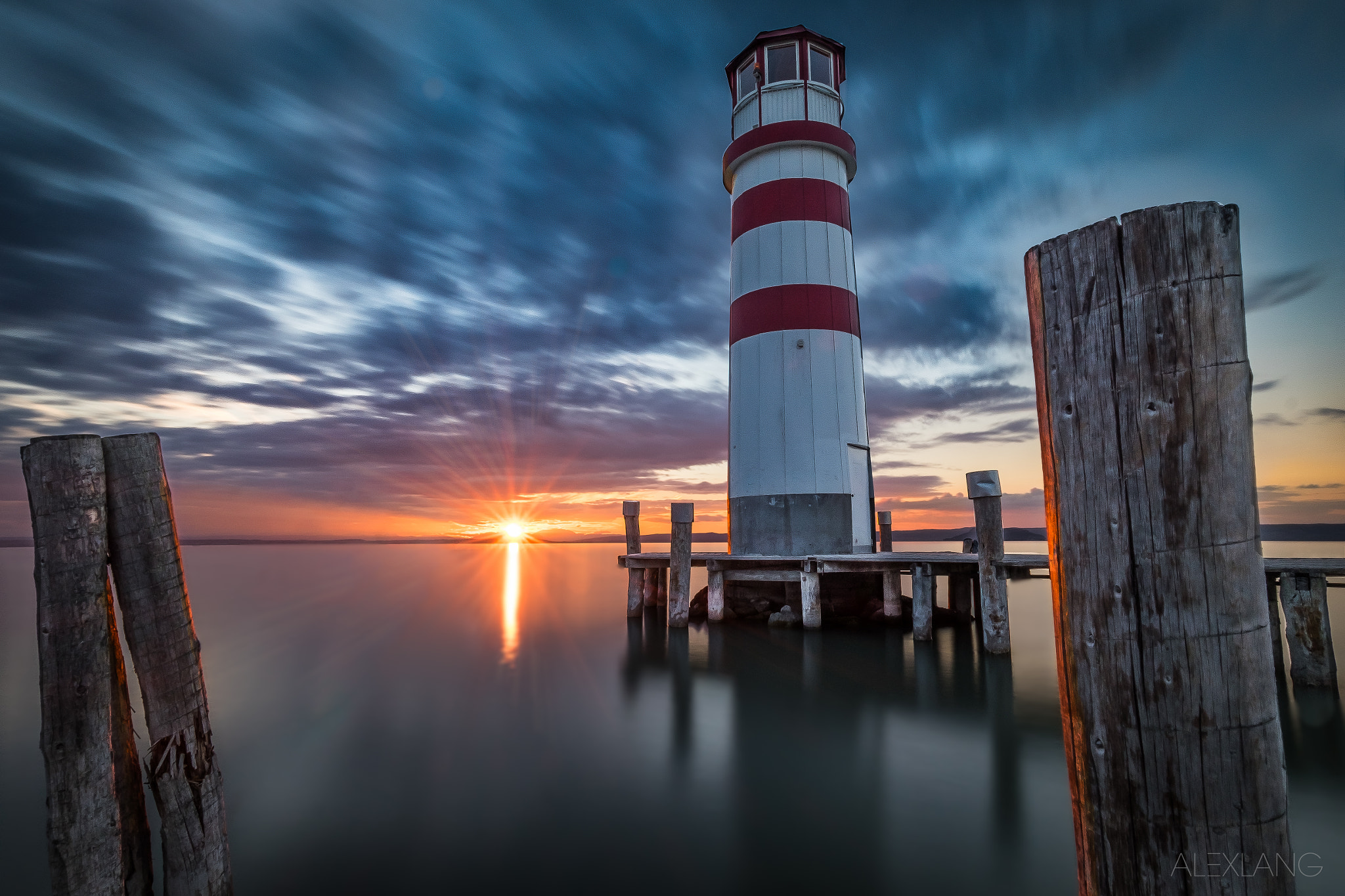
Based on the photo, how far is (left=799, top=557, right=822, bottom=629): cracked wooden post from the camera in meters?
11.5

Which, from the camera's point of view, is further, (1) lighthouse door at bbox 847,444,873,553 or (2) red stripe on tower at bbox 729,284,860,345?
(2) red stripe on tower at bbox 729,284,860,345

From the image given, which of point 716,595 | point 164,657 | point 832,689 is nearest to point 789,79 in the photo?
point 716,595

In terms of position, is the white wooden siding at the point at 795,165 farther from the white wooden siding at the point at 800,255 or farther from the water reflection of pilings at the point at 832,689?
the water reflection of pilings at the point at 832,689

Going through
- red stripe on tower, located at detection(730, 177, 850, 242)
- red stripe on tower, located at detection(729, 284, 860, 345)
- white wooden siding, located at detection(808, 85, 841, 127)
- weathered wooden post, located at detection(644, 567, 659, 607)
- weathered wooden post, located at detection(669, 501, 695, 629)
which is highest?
white wooden siding, located at detection(808, 85, 841, 127)

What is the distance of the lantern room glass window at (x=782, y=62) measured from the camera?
1354 centimetres

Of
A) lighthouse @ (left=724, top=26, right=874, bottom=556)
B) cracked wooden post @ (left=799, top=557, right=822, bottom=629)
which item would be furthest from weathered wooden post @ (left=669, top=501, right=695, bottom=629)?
cracked wooden post @ (left=799, top=557, right=822, bottom=629)

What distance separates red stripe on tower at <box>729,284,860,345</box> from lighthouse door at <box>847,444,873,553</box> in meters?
2.55

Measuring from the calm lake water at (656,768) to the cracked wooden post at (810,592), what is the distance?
422 millimetres

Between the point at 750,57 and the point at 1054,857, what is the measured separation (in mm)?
15107

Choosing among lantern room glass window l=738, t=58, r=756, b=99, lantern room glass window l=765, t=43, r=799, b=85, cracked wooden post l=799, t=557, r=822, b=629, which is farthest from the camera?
lantern room glass window l=738, t=58, r=756, b=99

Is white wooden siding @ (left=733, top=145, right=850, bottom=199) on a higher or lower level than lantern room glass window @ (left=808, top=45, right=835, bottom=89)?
lower

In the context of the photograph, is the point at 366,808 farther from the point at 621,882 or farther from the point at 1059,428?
the point at 1059,428

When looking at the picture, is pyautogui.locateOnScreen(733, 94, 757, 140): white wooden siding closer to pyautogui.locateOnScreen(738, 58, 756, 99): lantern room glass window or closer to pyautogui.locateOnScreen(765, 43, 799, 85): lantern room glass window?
pyautogui.locateOnScreen(738, 58, 756, 99): lantern room glass window

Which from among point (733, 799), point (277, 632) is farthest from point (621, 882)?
point (277, 632)
